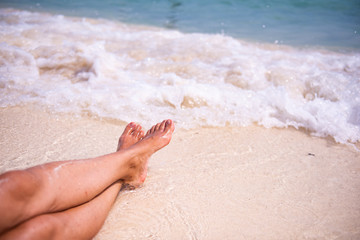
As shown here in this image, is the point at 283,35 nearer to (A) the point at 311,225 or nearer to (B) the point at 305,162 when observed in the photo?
(B) the point at 305,162

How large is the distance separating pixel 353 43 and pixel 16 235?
5920mm

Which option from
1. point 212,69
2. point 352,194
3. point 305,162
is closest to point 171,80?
point 212,69

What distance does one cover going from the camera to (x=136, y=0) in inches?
387

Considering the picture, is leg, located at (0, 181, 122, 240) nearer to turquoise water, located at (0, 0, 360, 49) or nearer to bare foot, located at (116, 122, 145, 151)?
bare foot, located at (116, 122, 145, 151)

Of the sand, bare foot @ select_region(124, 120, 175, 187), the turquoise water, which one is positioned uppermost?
the turquoise water

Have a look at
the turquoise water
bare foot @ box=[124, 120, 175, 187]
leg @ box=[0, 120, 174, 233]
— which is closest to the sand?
bare foot @ box=[124, 120, 175, 187]

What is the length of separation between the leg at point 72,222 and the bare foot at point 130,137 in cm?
37

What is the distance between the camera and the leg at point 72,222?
1.16m

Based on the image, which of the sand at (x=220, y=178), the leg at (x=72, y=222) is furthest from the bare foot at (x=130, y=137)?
the leg at (x=72, y=222)

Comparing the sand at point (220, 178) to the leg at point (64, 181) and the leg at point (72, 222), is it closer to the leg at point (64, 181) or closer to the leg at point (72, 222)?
the leg at point (72, 222)

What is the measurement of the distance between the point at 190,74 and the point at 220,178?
6.44 ft

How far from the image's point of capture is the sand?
1.56 meters

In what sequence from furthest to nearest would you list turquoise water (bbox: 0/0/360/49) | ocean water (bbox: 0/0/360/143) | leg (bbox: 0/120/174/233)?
turquoise water (bbox: 0/0/360/49) < ocean water (bbox: 0/0/360/143) < leg (bbox: 0/120/174/233)

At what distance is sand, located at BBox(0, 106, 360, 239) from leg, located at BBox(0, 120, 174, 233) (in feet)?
0.61
